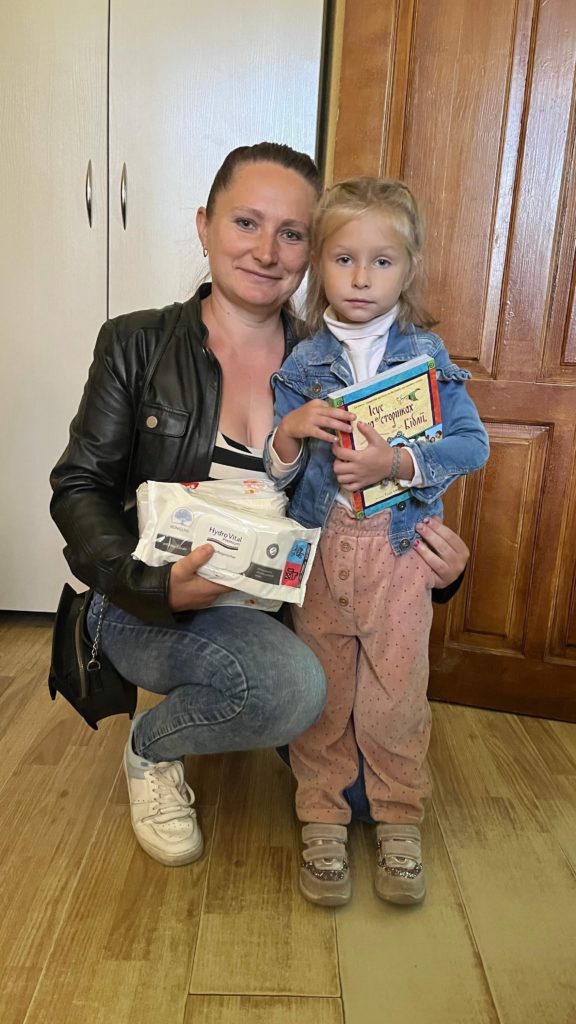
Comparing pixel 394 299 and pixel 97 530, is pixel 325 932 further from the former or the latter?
pixel 394 299

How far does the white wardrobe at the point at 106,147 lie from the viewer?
6.01ft

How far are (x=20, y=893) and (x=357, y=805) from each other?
56cm

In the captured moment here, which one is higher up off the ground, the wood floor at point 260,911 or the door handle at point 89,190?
the door handle at point 89,190

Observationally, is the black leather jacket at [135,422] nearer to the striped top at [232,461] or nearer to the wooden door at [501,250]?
the striped top at [232,461]

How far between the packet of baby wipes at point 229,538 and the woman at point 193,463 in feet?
0.36

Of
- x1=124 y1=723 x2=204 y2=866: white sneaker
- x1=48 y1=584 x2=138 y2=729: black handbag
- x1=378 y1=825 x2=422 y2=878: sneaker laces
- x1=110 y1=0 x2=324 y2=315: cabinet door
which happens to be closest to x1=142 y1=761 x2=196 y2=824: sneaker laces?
x1=124 y1=723 x2=204 y2=866: white sneaker

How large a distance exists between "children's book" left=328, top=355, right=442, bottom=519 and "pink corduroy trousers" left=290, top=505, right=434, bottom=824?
129 mm

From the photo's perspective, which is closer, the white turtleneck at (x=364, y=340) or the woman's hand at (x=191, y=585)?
the woman's hand at (x=191, y=585)

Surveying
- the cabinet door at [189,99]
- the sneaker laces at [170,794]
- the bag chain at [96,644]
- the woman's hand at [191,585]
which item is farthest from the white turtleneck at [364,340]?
the cabinet door at [189,99]

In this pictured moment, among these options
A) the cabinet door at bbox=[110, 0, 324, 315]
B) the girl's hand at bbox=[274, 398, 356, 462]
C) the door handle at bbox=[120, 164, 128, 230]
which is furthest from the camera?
the door handle at bbox=[120, 164, 128, 230]

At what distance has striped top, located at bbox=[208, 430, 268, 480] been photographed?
1193mm

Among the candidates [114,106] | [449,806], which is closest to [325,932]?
[449,806]

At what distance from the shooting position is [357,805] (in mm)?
1278

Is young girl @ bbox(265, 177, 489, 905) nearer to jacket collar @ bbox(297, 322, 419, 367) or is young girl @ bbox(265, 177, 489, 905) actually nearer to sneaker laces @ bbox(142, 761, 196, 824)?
jacket collar @ bbox(297, 322, 419, 367)
